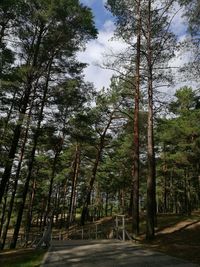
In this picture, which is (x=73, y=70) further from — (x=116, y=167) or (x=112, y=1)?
(x=116, y=167)

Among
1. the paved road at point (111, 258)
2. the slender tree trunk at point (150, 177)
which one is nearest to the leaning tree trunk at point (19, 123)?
the paved road at point (111, 258)

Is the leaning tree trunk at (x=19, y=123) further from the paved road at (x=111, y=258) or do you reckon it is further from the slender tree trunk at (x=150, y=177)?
the slender tree trunk at (x=150, y=177)

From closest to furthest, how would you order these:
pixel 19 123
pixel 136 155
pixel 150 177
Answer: pixel 150 177, pixel 19 123, pixel 136 155

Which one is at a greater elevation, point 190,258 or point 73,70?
point 73,70

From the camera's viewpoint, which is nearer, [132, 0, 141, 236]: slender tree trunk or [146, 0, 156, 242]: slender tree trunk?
[146, 0, 156, 242]: slender tree trunk

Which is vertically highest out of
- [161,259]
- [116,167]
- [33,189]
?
[116,167]

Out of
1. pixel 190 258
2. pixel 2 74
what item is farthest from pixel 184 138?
pixel 190 258

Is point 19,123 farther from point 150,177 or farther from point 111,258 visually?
point 111,258

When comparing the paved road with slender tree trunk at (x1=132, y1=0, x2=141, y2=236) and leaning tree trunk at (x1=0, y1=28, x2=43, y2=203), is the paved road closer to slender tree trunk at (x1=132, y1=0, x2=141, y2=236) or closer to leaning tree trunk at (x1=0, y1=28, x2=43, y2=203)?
slender tree trunk at (x1=132, y1=0, x2=141, y2=236)

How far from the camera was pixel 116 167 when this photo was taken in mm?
38094

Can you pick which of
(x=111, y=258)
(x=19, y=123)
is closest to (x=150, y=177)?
(x=111, y=258)

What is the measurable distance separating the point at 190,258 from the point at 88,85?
1303cm

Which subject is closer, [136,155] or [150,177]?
[150,177]

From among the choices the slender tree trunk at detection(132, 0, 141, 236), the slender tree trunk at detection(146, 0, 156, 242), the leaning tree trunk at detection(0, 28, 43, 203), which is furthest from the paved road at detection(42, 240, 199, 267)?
the leaning tree trunk at detection(0, 28, 43, 203)
